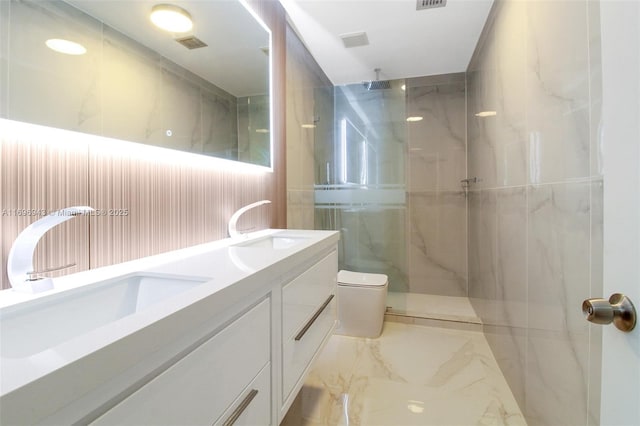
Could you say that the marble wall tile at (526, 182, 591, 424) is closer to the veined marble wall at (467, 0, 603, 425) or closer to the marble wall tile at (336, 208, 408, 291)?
the veined marble wall at (467, 0, 603, 425)

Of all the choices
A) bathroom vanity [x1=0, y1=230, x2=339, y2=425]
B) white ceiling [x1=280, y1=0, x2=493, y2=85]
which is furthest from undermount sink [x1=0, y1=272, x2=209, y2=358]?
white ceiling [x1=280, y1=0, x2=493, y2=85]

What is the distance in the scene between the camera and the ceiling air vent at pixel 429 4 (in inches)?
74.0

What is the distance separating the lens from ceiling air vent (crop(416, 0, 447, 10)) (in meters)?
1.88

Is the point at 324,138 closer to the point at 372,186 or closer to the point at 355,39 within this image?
the point at 372,186

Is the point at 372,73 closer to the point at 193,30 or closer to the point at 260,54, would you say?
the point at 260,54

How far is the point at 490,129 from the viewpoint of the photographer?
2111 millimetres

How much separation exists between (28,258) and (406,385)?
184 cm

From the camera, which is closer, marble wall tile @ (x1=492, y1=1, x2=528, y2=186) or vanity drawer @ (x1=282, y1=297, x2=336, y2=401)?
vanity drawer @ (x1=282, y1=297, x2=336, y2=401)

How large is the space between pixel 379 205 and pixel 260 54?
5.93ft

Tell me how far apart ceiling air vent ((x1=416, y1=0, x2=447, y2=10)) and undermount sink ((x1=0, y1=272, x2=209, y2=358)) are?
209 centimetres

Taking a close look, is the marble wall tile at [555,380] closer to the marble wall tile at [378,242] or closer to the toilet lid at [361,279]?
the toilet lid at [361,279]

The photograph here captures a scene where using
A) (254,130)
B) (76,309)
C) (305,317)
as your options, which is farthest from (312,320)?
(254,130)

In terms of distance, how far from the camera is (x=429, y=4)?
1.91m

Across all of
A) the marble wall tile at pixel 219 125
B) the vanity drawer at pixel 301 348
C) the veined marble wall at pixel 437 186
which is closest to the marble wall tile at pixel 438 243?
the veined marble wall at pixel 437 186
